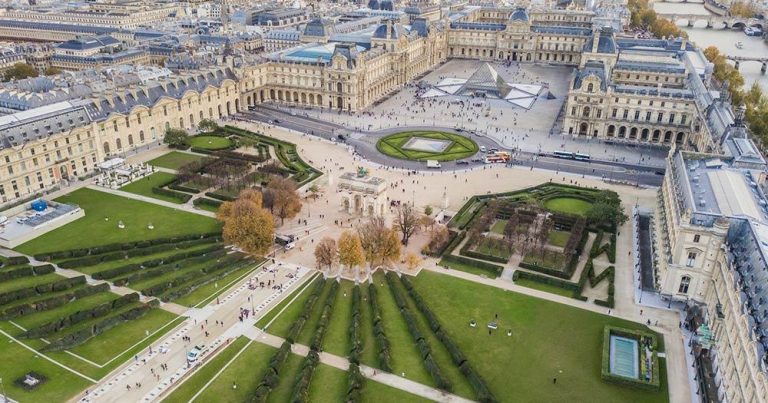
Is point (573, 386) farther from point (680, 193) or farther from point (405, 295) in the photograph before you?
point (680, 193)

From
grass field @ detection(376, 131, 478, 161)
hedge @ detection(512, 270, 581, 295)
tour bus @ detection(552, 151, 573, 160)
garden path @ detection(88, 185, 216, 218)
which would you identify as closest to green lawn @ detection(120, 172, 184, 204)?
garden path @ detection(88, 185, 216, 218)

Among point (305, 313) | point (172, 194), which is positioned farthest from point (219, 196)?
point (305, 313)

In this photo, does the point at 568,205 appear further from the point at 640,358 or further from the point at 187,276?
the point at 187,276

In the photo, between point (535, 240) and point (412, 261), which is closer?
point (412, 261)

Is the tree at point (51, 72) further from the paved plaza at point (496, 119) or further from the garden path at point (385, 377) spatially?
the garden path at point (385, 377)

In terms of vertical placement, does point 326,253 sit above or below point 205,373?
above

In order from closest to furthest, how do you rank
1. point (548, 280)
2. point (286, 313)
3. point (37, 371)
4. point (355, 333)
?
point (37, 371), point (355, 333), point (286, 313), point (548, 280)

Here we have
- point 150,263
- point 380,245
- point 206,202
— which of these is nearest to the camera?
point 380,245
